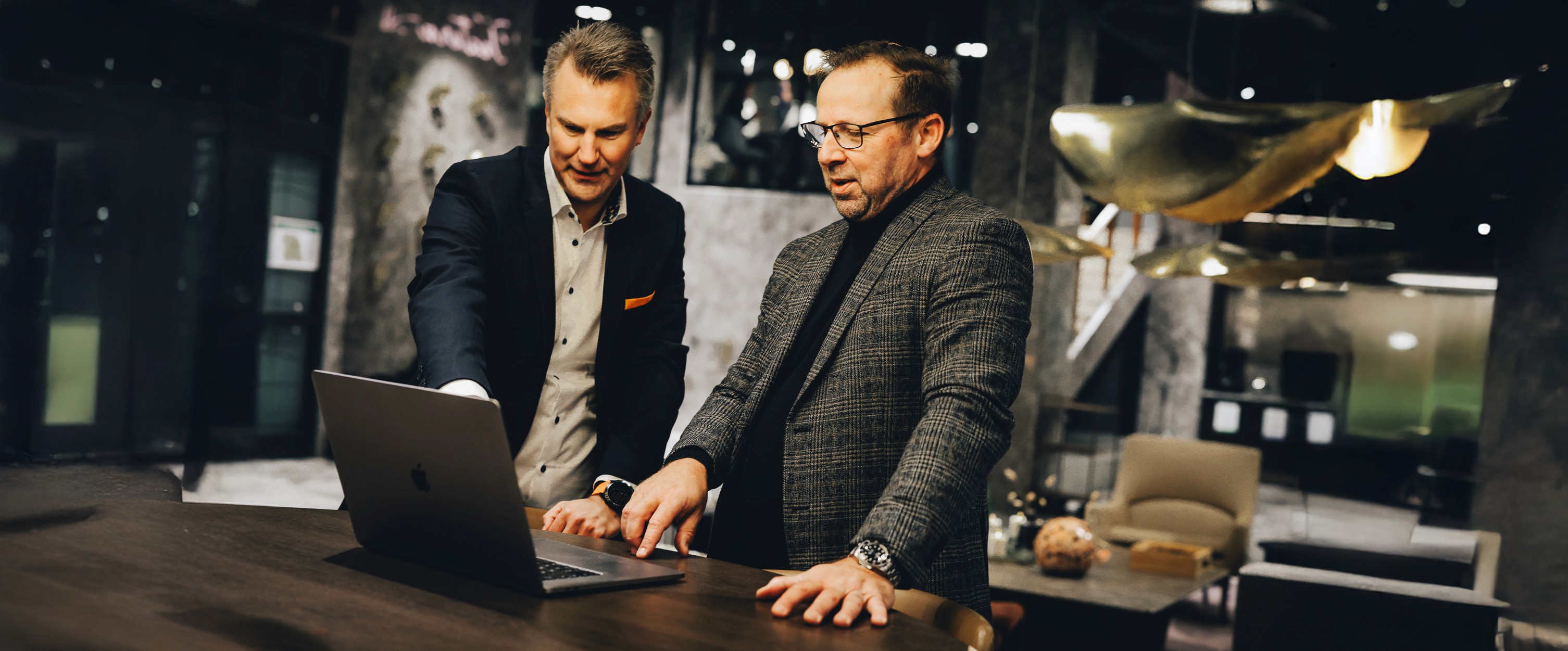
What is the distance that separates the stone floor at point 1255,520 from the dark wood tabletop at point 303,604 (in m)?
4.84

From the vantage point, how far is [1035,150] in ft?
26.3

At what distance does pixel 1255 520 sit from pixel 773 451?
26.1ft

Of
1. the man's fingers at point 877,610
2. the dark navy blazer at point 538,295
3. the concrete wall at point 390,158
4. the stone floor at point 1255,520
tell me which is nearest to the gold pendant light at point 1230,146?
the dark navy blazer at point 538,295

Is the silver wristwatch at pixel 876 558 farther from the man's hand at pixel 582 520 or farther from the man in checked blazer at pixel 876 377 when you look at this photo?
the man's hand at pixel 582 520

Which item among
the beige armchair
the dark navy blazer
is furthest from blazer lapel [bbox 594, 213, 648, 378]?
the beige armchair

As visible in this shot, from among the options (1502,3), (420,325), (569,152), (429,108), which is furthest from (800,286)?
(429,108)

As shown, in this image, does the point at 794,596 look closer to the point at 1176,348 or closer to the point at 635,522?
the point at 635,522

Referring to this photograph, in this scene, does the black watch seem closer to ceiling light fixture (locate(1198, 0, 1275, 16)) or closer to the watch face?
the watch face

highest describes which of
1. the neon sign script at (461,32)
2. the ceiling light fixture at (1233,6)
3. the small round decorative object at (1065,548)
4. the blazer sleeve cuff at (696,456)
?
the neon sign script at (461,32)

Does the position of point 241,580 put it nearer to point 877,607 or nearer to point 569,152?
point 877,607

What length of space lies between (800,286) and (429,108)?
7.69 meters

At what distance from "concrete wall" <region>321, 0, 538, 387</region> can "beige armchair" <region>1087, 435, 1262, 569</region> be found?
527cm

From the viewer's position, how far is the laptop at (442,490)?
1111mm

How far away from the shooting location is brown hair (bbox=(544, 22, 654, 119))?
1789 mm
